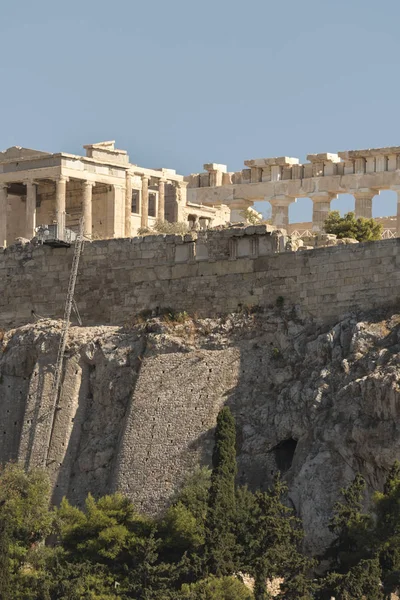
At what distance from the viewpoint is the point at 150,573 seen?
6325cm

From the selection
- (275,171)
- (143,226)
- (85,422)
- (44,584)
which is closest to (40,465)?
(85,422)

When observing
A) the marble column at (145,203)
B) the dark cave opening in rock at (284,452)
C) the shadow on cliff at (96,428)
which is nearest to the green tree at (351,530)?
the dark cave opening in rock at (284,452)

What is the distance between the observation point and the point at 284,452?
66.5 metres

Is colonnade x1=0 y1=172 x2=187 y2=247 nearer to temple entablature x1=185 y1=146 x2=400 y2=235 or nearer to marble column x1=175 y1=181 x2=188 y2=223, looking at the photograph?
marble column x1=175 y1=181 x2=188 y2=223

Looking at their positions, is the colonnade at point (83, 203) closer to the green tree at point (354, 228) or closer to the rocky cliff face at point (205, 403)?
the green tree at point (354, 228)

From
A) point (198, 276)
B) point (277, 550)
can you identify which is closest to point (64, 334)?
point (198, 276)

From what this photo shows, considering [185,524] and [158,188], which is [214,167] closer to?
[158,188]

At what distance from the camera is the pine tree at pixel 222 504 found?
62.9 metres

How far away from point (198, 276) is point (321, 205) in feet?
56.3

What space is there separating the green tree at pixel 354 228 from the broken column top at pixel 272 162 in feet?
23.2

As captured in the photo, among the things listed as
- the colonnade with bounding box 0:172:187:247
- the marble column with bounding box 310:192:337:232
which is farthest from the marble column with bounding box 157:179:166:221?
the marble column with bounding box 310:192:337:232

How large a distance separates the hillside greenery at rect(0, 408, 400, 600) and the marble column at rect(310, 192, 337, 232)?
22.0 metres

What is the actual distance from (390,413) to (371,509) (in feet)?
7.72

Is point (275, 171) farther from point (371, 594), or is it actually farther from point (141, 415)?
point (371, 594)
